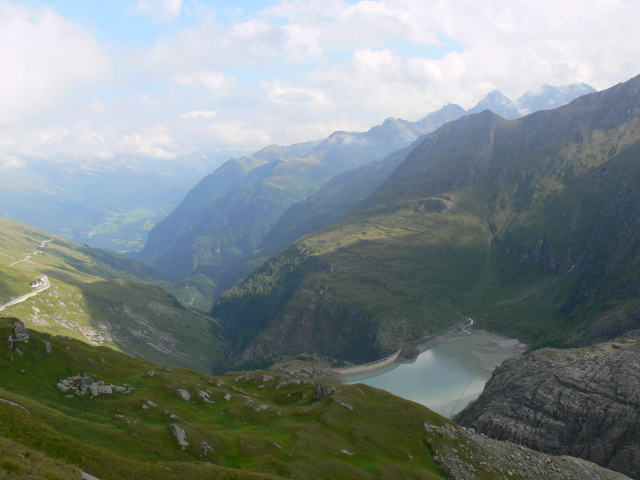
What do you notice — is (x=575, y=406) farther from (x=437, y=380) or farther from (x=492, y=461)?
(x=437, y=380)

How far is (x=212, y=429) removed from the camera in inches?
2598

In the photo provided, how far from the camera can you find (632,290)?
189000 millimetres

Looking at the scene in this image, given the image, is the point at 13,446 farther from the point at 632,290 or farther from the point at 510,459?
the point at 632,290

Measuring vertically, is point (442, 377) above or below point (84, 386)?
below

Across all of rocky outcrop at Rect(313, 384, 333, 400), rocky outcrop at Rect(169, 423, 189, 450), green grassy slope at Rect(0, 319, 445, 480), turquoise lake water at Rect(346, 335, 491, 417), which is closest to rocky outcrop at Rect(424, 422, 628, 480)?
green grassy slope at Rect(0, 319, 445, 480)

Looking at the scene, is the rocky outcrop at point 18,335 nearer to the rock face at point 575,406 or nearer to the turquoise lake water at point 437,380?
the rock face at point 575,406

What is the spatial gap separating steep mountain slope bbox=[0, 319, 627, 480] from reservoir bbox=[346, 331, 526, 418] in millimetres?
65495

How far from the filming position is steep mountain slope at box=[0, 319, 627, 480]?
44.3 m

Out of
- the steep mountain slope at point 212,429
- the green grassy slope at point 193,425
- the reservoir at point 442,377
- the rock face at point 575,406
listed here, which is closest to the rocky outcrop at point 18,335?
the steep mountain slope at point 212,429

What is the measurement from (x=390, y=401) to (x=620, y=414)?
49.3 m

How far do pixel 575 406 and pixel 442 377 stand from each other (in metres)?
78.3

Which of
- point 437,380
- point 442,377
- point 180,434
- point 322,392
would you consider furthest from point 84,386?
point 442,377

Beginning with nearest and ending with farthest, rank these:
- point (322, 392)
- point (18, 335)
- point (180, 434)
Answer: point (180, 434), point (18, 335), point (322, 392)

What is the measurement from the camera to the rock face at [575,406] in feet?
296
